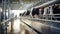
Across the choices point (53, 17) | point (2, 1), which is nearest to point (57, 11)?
point (53, 17)

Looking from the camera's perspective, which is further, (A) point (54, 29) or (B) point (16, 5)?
(B) point (16, 5)

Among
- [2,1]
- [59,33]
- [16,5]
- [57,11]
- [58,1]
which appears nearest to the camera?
[59,33]

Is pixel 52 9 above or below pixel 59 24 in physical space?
above

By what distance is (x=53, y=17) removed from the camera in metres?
1.44

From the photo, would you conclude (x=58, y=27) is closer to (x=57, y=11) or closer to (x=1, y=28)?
(x=57, y=11)

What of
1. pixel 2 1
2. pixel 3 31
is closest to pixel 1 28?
pixel 3 31

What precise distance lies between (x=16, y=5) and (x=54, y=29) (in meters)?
8.89

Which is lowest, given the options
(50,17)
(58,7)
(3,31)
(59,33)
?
(3,31)

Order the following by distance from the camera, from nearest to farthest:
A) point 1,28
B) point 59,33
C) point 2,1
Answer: point 59,33 < point 1,28 < point 2,1

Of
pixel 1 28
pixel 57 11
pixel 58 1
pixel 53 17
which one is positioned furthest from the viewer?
pixel 1 28

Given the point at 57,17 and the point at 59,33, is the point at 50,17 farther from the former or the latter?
the point at 59,33

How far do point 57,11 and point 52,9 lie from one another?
0.06 metres

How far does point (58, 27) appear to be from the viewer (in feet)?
3.84

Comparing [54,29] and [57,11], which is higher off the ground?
[57,11]
